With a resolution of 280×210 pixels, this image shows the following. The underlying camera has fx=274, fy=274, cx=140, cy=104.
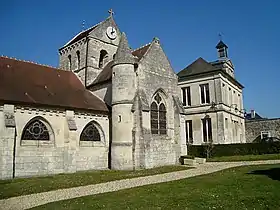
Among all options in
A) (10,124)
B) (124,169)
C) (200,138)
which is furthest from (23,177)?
(200,138)

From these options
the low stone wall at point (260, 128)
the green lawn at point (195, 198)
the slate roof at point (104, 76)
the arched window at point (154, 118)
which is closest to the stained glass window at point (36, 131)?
the slate roof at point (104, 76)

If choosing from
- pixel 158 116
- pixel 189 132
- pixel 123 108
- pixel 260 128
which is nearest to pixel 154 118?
pixel 158 116

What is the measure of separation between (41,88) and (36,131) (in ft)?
10.3

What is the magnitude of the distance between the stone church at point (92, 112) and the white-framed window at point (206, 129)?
9.24m

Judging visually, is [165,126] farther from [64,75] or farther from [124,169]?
[64,75]

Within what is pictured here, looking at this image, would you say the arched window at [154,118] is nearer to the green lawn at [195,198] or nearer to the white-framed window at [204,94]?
the green lawn at [195,198]

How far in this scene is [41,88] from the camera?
17.9 metres

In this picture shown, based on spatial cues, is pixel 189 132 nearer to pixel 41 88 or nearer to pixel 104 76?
pixel 104 76

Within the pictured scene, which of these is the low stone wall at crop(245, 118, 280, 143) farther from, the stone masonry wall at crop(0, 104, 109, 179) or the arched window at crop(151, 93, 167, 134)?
the stone masonry wall at crop(0, 104, 109, 179)

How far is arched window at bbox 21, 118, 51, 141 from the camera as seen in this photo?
1579cm

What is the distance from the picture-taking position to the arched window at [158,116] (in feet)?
64.5

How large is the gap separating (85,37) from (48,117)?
400 inches

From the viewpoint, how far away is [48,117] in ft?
54.4

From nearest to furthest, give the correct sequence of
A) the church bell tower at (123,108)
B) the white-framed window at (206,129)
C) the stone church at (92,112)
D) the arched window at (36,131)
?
the stone church at (92,112) → the arched window at (36,131) → the church bell tower at (123,108) → the white-framed window at (206,129)
